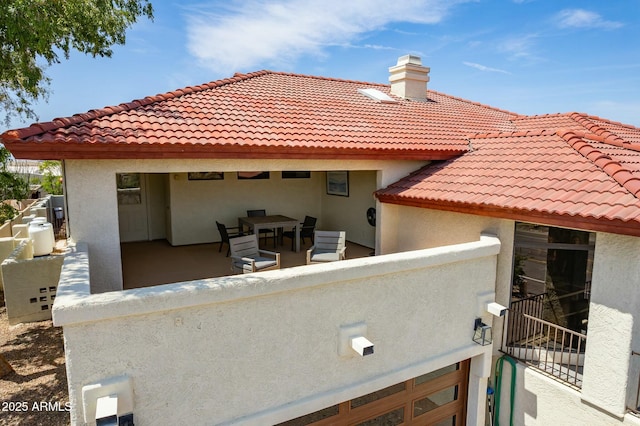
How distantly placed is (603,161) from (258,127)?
7409mm

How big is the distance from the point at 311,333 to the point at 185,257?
6917 millimetres

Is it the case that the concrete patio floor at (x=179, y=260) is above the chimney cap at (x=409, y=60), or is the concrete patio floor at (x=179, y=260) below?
below

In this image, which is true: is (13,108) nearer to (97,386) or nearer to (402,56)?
(97,386)

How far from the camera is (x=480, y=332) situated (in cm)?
763

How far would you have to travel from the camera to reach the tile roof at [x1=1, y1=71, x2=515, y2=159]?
23.0 feet

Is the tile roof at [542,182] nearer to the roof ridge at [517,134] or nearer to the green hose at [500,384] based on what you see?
the roof ridge at [517,134]

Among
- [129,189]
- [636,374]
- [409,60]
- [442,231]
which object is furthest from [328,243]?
[409,60]

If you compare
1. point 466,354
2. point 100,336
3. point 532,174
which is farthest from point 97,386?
point 532,174

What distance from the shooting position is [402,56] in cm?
1606

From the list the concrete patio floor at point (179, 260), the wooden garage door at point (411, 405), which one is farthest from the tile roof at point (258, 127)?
the wooden garage door at point (411, 405)

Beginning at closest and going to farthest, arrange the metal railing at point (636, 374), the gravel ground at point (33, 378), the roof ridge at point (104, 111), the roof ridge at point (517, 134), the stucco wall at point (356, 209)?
the metal railing at point (636, 374)
the roof ridge at point (104, 111)
the gravel ground at point (33, 378)
the roof ridge at point (517, 134)
the stucco wall at point (356, 209)

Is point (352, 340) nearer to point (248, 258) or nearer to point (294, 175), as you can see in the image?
point (248, 258)

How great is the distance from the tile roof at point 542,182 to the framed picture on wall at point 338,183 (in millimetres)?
3533

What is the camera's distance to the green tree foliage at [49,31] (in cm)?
740
